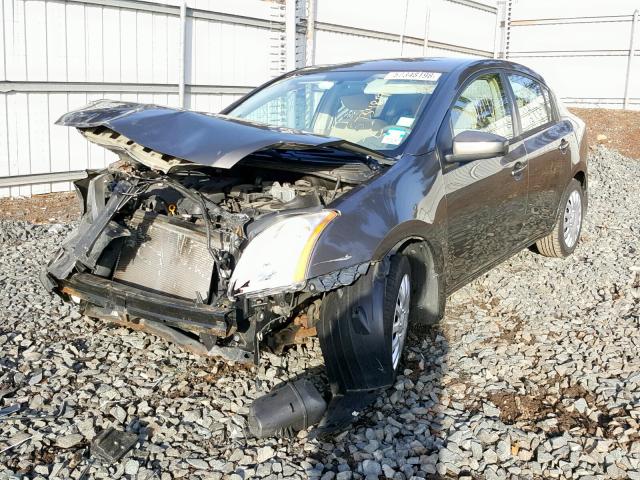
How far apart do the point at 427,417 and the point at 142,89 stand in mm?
7677

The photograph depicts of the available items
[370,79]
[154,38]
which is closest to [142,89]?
[154,38]

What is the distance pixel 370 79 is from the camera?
15.3 feet

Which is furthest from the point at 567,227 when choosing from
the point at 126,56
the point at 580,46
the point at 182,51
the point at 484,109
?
the point at 580,46

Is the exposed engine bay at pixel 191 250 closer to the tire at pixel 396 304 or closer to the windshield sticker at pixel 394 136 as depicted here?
the tire at pixel 396 304

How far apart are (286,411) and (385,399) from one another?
69 cm

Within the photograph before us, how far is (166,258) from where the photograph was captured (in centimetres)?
364

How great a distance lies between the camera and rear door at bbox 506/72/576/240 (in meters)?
5.22

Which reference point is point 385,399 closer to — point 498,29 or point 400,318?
point 400,318

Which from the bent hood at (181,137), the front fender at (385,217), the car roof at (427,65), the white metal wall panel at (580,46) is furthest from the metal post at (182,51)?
the white metal wall panel at (580,46)

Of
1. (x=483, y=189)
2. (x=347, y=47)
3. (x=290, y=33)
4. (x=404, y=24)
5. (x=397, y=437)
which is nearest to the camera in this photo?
(x=397, y=437)

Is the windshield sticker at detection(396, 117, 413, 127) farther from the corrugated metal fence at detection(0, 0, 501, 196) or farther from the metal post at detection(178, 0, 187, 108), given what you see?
the metal post at detection(178, 0, 187, 108)

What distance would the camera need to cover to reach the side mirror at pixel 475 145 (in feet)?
12.9

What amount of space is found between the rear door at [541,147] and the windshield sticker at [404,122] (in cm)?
139

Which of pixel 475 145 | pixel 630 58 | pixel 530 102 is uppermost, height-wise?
pixel 630 58
